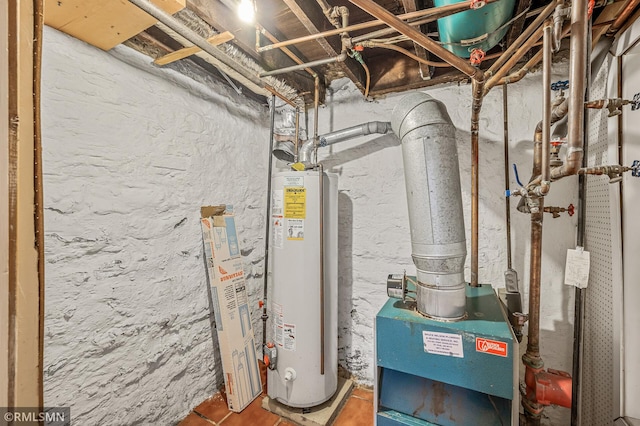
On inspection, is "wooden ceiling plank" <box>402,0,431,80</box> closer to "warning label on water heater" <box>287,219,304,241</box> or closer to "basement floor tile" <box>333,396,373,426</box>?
"warning label on water heater" <box>287,219,304,241</box>

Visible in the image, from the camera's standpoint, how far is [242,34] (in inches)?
50.3

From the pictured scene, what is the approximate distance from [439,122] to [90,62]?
1.44 metres

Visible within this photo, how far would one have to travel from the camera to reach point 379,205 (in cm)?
177

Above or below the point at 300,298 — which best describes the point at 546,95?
above

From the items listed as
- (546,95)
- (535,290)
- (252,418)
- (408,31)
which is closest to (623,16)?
(546,95)

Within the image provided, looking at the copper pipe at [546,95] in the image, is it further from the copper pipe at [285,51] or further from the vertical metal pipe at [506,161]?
the copper pipe at [285,51]

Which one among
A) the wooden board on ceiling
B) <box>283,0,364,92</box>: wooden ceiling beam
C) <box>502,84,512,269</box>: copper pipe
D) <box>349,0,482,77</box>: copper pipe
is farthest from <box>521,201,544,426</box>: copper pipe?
the wooden board on ceiling

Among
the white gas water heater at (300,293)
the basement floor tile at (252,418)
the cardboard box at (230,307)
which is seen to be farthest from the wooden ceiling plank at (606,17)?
the basement floor tile at (252,418)

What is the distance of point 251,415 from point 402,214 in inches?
57.7

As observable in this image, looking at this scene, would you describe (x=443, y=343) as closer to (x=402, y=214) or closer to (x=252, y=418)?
(x=402, y=214)

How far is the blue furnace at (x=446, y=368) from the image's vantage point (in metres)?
0.86

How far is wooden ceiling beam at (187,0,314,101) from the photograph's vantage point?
1100mm

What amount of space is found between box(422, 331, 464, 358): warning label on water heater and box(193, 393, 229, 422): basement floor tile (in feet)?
4.11

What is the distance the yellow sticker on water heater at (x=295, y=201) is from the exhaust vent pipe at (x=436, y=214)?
1.97ft
